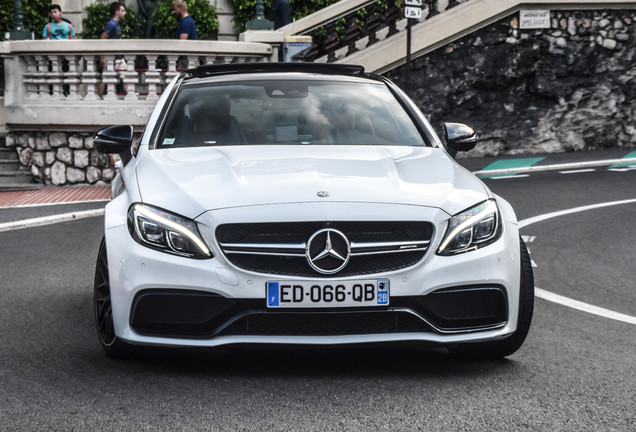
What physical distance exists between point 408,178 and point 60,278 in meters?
3.84

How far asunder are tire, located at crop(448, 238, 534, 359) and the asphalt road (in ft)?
0.22

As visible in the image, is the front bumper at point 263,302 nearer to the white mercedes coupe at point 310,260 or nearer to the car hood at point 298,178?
the white mercedes coupe at point 310,260

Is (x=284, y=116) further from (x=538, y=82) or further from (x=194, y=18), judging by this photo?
(x=194, y=18)

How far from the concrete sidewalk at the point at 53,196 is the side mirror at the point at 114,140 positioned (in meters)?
7.82

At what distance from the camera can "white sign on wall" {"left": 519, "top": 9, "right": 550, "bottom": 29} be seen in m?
19.4

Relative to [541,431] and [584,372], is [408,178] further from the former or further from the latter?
[541,431]

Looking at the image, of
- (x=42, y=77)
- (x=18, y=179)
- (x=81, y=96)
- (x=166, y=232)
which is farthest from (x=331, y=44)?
(x=166, y=232)

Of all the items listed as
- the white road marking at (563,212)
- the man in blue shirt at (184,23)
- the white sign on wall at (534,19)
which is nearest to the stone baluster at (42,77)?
the man in blue shirt at (184,23)

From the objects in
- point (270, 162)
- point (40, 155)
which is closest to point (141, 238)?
point (270, 162)

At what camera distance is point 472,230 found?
5180 mm

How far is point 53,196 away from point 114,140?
915 cm

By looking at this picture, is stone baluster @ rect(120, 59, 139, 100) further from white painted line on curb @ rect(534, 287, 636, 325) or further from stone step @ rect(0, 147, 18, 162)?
white painted line on curb @ rect(534, 287, 636, 325)

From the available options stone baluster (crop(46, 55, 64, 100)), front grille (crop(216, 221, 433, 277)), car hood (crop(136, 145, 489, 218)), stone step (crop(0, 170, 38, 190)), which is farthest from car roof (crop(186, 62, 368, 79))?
stone baluster (crop(46, 55, 64, 100))

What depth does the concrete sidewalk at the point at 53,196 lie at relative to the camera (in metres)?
14.5
